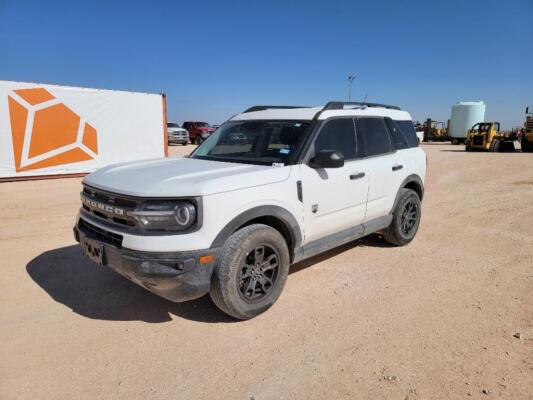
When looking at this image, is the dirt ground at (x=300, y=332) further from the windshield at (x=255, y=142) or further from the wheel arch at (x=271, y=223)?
the windshield at (x=255, y=142)

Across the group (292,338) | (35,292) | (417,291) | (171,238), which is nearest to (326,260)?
(417,291)

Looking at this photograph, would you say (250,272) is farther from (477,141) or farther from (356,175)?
(477,141)

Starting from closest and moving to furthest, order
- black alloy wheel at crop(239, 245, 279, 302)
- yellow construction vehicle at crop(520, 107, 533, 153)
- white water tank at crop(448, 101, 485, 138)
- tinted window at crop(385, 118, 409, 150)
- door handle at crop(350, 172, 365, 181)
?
1. black alloy wheel at crop(239, 245, 279, 302)
2. door handle at crop(350, 172, 365, 181)
3. tinted window at crop(385, 118, 409, 150)
4. yellow construction vehicle at crop(520, 107, 533, 153)
5. white water tank at crop(448, 101, 485, 138)

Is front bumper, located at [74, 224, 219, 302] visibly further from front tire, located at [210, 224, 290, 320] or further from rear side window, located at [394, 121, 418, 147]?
rear side window, located at [394, 121, 418, 147]

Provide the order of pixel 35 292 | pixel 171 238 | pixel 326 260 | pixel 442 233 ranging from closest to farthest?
pixel 171 238, pixel 35 292, pixel 326 260, pixel 442 233

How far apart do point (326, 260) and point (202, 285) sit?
7.12 ft

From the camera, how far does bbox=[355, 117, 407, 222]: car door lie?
423 centimetres

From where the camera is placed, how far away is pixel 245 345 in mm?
2814

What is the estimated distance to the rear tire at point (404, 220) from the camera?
479cm

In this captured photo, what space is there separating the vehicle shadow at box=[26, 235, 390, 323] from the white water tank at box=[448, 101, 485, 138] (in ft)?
115

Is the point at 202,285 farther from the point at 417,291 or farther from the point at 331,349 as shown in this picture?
the point at 417,291

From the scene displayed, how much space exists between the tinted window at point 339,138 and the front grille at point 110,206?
187 cm

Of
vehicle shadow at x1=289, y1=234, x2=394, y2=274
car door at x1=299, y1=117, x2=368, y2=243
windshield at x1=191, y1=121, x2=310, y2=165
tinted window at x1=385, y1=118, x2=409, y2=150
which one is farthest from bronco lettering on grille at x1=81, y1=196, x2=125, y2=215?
tinted window at x1=385, y1=118, x2=409, y2=150

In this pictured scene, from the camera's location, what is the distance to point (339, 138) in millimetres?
3926
